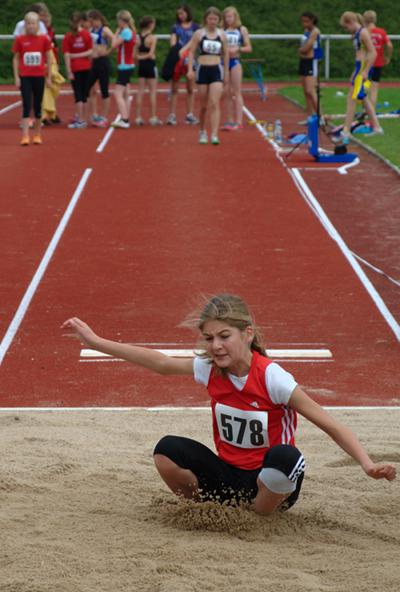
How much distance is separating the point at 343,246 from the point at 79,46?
10792 millimetres

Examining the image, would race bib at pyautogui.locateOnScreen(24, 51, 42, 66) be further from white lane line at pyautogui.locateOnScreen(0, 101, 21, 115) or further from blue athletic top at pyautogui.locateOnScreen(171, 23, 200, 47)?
white lane line at pyautogui.locateOnScreen(0, 101, 21, 115)

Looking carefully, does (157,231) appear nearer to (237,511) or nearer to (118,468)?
(118,468)

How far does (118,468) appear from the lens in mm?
6227

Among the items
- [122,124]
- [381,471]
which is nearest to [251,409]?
[381,471]

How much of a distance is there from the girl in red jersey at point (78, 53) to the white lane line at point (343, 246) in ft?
19.8

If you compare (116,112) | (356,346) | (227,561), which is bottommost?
(116,112)

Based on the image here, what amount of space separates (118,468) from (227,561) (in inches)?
59.5

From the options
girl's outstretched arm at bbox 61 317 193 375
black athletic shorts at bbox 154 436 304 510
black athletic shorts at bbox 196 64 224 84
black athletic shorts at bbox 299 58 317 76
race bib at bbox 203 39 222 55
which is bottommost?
black athletic shorts at bbox 299 58 317 76

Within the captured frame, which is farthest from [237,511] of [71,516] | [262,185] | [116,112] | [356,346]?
[116,112]

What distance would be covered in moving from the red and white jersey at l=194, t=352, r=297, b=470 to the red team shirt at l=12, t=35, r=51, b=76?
15005 millimetres

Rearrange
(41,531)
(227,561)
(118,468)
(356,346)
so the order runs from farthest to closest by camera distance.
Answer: (356,346)
(118,468)
(41,531)
(227,561)

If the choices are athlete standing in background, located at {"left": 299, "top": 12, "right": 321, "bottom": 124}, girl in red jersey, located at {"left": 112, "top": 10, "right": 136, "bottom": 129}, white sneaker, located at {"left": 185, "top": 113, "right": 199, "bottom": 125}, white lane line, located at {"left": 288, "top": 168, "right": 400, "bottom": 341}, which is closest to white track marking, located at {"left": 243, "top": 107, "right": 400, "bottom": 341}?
white lane line, located at {"left": 288, "top": 168, "right": 400, "bottom": 341}

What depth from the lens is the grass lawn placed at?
19.6 meters

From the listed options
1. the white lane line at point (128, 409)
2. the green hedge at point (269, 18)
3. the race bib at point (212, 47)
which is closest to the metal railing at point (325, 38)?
the green hedge at point (269, 18)
